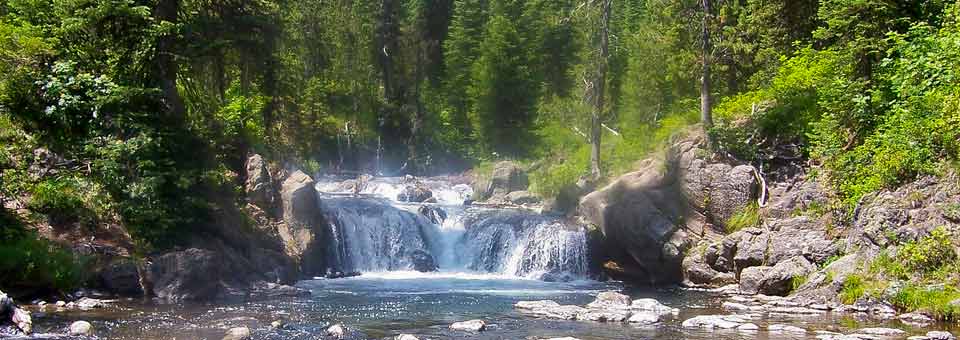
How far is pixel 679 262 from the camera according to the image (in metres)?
24.3

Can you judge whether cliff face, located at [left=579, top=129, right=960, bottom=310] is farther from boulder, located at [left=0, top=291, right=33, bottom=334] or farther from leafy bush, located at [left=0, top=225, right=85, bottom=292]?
boulder, located at [left=0, top=291, right=33, bottom=334]

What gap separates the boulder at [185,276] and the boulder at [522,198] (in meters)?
18.7

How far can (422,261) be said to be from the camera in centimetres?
2766

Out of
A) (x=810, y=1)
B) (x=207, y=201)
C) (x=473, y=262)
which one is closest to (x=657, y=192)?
(x=473, y=262)

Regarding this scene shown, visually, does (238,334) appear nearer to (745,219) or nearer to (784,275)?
(784,275)

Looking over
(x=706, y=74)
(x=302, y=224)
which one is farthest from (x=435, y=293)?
(x=706, y=74)

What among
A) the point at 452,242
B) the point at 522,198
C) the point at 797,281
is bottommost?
the point at 797,281

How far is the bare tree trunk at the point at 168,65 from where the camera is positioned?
21.6 metres

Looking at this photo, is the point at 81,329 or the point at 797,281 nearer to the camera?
the point at 81,329

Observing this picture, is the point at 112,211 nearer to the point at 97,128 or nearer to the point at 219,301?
the point at 97,128

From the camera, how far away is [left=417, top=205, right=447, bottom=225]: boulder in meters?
30.2

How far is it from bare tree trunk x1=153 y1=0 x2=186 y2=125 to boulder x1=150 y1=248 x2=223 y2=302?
3.77 metres

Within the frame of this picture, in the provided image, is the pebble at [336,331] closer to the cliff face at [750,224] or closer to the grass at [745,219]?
the cliff face at [750,224]

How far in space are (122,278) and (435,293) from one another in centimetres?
711
